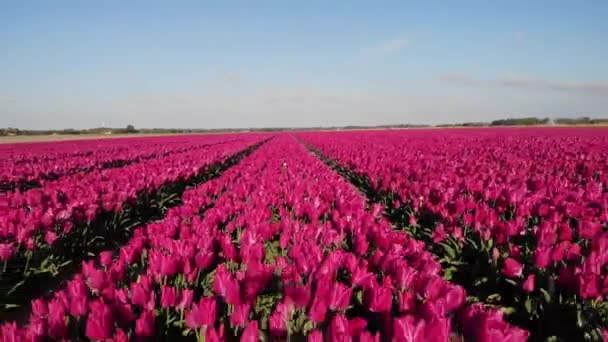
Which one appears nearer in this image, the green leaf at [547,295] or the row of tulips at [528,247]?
the row of tulips at [528,247]

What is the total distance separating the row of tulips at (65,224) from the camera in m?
4.11

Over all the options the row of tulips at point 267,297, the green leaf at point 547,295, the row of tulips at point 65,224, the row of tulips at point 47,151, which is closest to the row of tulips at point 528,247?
the green leaf at point 547,295

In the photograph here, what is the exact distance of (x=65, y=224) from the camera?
4.79 meters

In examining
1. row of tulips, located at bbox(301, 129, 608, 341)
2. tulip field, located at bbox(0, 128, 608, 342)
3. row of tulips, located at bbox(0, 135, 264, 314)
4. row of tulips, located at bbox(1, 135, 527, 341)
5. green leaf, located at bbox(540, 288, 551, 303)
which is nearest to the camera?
row of tulips, located at bbox(1, 135, 527, 341)

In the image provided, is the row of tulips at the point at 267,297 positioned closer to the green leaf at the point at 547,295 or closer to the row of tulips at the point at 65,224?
the green leaf at the point at 547,295

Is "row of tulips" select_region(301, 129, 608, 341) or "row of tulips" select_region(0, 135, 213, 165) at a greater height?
"row of tulips" select_region(0, 135, 213, 165)

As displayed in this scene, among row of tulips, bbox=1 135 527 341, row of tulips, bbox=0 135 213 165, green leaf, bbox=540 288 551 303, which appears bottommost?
green leaf, bbox=540 288 551 303

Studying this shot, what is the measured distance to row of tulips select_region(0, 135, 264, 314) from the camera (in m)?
4.11

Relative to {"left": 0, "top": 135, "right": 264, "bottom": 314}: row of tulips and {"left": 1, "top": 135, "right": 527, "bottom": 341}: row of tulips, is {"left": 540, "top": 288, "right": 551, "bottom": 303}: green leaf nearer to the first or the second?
{"left": 1, "top": 135, "right": 527, "bottom": 341}: row of tulips

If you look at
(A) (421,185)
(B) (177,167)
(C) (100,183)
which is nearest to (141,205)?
(C) (100,183)

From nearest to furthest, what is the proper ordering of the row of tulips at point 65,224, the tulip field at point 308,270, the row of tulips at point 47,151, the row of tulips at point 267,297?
1. the row of tulips at point 267,297
2. the tulip field at point 308,270
3. the row of tulips at point 65,224
4. the row of tulips at point 47,151

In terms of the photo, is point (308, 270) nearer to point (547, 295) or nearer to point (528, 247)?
point (547, 295)

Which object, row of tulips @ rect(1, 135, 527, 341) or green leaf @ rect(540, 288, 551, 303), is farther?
green leaf @ rect(540, 288, 551, 303)

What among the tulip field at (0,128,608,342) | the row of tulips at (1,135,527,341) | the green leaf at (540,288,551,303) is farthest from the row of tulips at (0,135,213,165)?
the green leaf at (540,288,551,303)
